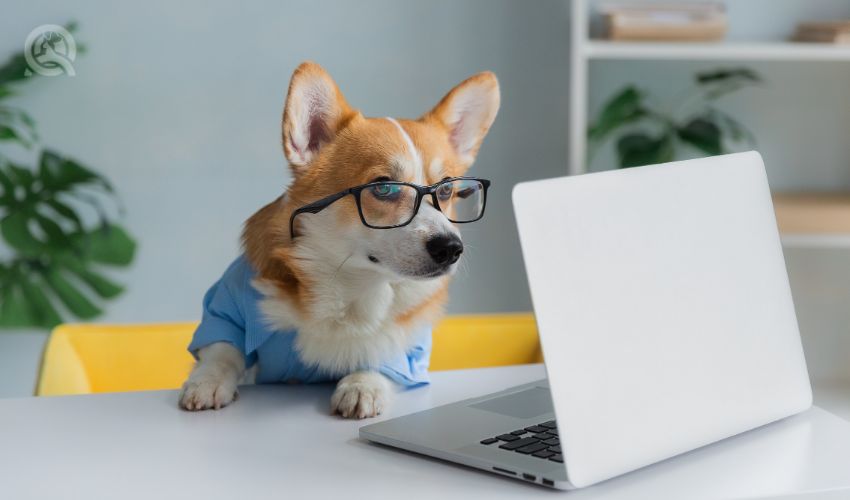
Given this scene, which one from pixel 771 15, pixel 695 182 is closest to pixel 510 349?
pixel 695 182

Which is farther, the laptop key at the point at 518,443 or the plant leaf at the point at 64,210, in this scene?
the plant leaf at the point at 64,210

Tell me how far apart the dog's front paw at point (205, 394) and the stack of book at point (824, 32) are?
1.81 m

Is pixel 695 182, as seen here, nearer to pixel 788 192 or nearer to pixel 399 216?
pixel 399 216

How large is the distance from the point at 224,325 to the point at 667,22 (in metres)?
1.48

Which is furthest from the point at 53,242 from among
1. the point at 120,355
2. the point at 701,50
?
the point at 701,50

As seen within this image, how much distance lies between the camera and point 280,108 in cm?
249

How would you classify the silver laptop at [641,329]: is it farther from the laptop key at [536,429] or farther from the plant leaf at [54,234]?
the plant leaf at [54,234]

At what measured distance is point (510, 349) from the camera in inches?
72.9

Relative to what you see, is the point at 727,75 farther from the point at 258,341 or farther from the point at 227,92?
the point at 258,341

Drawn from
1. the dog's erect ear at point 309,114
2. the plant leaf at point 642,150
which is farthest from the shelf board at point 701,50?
the dog's erect ear at point 309,114

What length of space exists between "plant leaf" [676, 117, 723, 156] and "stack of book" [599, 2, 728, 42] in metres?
0.23

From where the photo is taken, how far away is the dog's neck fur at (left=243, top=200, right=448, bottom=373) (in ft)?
3.59

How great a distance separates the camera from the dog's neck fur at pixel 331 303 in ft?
3.59

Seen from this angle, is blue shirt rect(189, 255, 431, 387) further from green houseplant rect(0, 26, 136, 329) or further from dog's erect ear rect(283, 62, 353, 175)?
green houseplant rect(0, 26, 136, 329)
